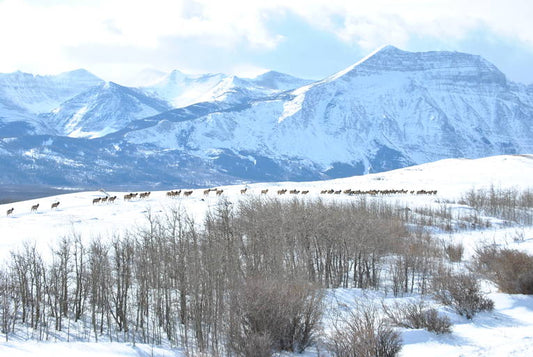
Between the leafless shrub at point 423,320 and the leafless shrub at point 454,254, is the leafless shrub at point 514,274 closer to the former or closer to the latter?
the leafless shrub at point 423,320

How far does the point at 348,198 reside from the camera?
6462 cm

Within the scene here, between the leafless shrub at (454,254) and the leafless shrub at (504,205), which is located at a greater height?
the leafless shrub at (504,205)

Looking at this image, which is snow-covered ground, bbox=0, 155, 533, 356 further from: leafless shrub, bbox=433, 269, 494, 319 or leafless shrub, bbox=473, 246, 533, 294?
leafless shrub, bbox=473, 246, 533, 294

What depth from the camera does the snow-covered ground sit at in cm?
1878

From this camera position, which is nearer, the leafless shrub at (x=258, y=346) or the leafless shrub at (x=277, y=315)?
the leafless shrub at (x=258, y=346)

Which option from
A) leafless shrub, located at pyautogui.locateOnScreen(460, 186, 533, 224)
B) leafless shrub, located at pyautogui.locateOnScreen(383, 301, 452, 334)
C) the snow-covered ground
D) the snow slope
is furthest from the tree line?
leafless shrub, located at pyautogui.locateOnScreen(460, 186, 533, 224)

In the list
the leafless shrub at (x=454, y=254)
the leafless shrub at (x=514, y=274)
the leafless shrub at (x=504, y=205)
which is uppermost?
the leafless shrub at (x=504, y=205)

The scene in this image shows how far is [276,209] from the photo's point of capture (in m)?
41.5

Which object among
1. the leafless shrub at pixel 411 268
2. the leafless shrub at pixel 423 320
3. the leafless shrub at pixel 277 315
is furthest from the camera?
the leafless shrub at pixel 411 268

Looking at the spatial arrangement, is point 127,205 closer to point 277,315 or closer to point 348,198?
point 348,198

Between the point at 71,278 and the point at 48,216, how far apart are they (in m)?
17.2

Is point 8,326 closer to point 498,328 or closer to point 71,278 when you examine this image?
point 71,278

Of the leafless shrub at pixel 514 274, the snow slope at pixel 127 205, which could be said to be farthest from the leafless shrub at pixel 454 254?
the snow slope at pixel 127 205

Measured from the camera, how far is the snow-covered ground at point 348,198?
18.8 meters
